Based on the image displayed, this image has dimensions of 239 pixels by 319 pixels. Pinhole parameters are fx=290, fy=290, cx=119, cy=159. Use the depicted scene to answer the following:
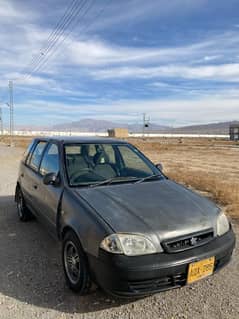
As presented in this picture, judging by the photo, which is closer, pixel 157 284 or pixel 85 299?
pixel 157 284

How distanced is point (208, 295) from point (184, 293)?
0.80 feet

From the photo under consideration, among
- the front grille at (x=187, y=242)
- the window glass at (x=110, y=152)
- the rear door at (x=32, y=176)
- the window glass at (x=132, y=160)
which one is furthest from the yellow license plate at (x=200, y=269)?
the rear door at (x=32, y=176)

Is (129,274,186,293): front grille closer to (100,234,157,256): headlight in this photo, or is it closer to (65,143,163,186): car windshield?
(100,234,157,256): headlight

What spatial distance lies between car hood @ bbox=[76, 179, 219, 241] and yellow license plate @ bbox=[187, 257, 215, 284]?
0.93 feet

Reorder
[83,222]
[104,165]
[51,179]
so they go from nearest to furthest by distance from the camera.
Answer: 1. [83,222]
2. [51,179]
3. [104,165]

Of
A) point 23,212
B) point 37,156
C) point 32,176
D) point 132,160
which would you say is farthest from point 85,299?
point 23,212

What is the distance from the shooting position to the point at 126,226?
8.66ft

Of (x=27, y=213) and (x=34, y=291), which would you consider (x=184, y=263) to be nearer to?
(x=34, y=291)

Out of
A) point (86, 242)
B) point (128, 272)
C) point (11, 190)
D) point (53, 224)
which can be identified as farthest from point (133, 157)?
point (11, 190)

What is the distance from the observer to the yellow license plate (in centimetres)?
261

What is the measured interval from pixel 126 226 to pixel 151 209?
1.34 feet

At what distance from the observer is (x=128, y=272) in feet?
8.00

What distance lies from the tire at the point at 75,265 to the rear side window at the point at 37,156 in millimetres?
1920

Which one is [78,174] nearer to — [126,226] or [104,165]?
[104,165]
